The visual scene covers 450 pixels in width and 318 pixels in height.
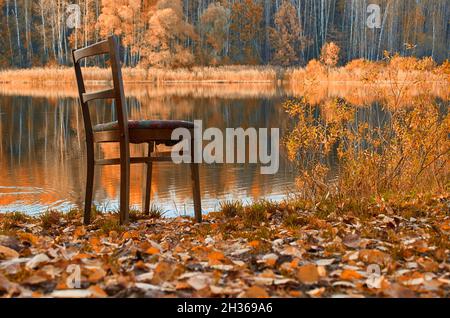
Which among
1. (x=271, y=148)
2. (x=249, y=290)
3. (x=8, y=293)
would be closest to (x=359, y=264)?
(x=249, y=290)

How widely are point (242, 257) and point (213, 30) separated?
35.8 meters

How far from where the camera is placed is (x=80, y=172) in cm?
913

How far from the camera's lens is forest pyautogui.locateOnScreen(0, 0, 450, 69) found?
3625cm

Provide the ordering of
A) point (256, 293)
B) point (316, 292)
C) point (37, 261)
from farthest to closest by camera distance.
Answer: point (37, 261), point (316, 292), point (256, 293)

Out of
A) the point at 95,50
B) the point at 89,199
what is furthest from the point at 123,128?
the point at 89,199

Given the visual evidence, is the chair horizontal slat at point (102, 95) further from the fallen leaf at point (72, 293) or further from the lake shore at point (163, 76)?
the lake shore at point (163, 76)

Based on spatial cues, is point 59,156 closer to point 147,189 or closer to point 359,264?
point 147,189

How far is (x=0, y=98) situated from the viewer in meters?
24.7

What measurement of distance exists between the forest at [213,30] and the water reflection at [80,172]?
60.1 ft

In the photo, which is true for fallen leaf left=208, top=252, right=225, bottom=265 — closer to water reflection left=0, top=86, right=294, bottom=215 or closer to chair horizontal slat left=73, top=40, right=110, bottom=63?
chair horizontal slat left=73, top=40, right=110, bottom=63

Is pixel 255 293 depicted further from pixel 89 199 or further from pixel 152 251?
pixel 89 199

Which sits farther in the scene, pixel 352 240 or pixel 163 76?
pixel 163 76

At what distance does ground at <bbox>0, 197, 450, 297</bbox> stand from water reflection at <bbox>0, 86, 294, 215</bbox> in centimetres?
179

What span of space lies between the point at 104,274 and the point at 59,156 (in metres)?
8.63
